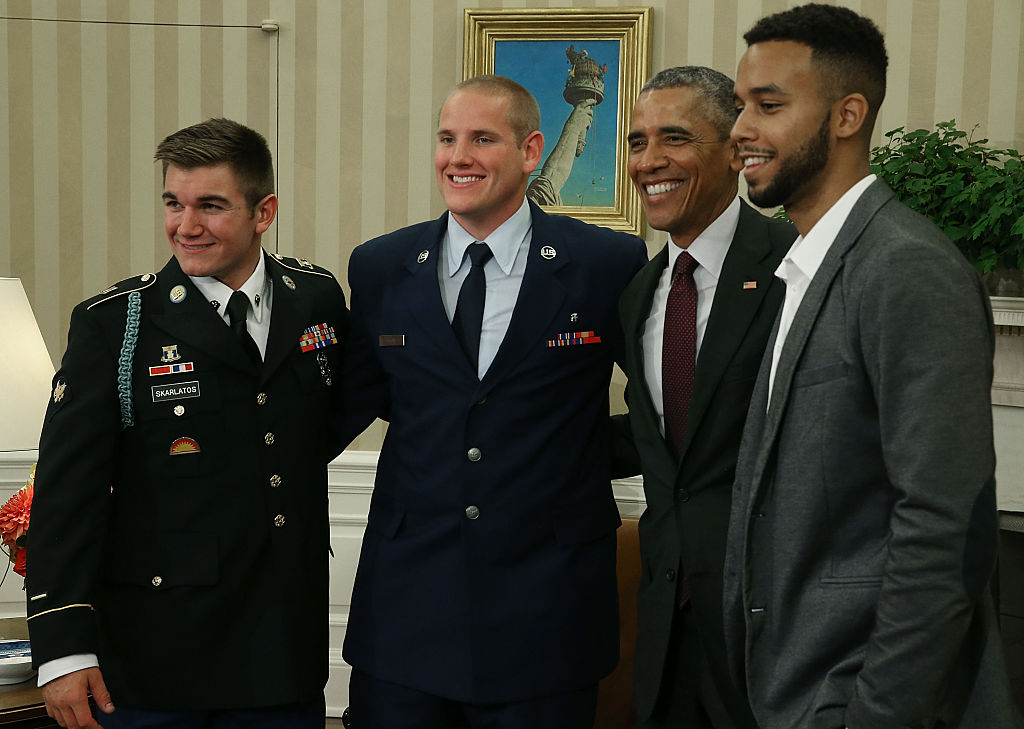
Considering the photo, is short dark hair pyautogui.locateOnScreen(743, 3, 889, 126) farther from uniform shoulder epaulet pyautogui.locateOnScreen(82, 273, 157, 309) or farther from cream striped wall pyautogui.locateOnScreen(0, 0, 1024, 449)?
cream striped wall pyautogui.locateOnScreen(0, 0, 1024, 449)

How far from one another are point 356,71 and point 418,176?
0.42m

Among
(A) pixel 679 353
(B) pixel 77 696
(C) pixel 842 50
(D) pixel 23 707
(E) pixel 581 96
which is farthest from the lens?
(E) pixel 581 96

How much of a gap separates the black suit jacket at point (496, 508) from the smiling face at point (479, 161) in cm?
11

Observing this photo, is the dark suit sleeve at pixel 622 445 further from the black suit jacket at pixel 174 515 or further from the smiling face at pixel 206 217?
the smiling face at pixel 206 217

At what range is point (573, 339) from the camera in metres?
2.02

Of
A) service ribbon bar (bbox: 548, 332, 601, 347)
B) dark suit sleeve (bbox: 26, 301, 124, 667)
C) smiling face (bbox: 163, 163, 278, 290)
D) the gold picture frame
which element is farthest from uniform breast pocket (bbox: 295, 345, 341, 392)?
→ the gold picture frame

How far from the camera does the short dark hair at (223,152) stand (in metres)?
1.91

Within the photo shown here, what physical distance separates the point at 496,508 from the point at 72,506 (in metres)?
0.73

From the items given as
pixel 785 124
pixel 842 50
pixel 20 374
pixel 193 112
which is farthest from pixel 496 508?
pixel 193 112

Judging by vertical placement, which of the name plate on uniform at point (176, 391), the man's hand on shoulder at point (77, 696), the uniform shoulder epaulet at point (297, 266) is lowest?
the man's hand on shoulder at point (77, 696)

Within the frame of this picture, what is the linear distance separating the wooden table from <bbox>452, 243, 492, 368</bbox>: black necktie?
1.21 m

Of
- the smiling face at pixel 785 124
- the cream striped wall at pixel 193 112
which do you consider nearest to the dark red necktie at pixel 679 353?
the smiling face at pixel 785 124

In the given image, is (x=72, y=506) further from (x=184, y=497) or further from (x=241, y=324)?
(x=241, y=324)

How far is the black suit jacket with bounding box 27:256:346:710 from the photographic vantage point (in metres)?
1.80
